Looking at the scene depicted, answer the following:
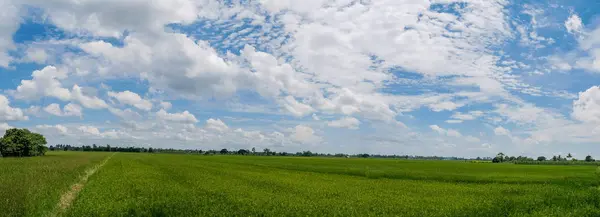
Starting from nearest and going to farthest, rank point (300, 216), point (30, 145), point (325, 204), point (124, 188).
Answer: point (300, 216), point (325, 204), point (124, 188), point (30, 145)

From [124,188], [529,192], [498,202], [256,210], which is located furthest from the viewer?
[529,192]

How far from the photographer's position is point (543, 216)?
21.8 metres

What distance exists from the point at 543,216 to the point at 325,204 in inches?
480

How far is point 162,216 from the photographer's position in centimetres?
2128

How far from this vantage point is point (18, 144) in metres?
113

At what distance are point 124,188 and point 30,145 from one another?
107m

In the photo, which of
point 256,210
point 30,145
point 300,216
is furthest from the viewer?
point 30,145

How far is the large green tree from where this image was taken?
111 metres

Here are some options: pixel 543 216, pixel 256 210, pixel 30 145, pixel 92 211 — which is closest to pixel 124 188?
pixel 92 211

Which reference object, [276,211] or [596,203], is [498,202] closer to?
[596,203]

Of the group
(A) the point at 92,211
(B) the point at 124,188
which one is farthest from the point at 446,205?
(B) the point at 124,188

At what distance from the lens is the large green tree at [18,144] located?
111m

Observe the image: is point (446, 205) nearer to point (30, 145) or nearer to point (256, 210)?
point (256, 210)

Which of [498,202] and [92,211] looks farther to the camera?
[498,202]
